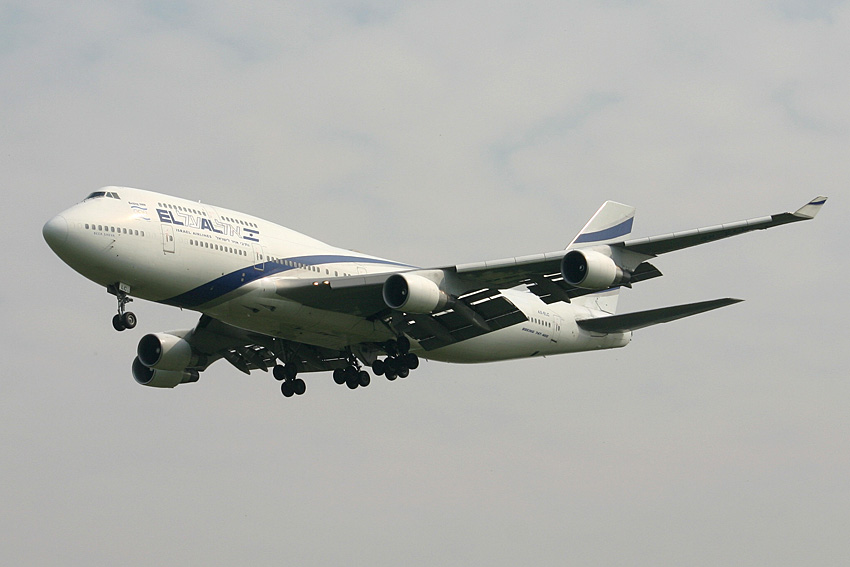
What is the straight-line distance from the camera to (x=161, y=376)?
4344 centimetres

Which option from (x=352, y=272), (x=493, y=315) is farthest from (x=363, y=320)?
(x=493, y=315)

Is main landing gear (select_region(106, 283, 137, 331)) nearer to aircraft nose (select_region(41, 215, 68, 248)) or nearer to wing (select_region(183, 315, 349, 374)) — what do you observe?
aircraft nose (select_region(41, 215, 68, 248))

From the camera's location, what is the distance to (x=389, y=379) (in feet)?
132

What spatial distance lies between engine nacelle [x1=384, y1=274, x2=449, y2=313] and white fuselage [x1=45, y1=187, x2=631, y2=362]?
2385mm

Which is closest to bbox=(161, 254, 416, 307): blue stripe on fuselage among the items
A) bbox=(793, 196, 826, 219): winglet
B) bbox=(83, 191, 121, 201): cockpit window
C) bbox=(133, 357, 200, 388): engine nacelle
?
bbox=(83, 191, 121, 201): cockpit window

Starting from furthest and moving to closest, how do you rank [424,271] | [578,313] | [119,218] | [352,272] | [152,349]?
[578,313] → [152,349] → [352,272] → [424,271] → [119,218]

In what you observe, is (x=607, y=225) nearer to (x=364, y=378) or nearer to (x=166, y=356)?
(x=364, y=378)

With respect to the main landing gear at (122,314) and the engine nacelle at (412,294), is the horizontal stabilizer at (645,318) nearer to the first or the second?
the engine nacelle at (412,294)

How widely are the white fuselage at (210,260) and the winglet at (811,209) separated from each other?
548 inches

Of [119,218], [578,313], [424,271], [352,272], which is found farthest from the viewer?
[578,313]

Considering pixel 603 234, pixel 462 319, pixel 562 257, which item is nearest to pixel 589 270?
pixel 562 257

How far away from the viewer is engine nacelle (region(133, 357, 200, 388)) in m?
43.4

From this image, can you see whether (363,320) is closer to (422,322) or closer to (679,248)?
(422,322)

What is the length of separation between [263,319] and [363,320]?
3.51m
